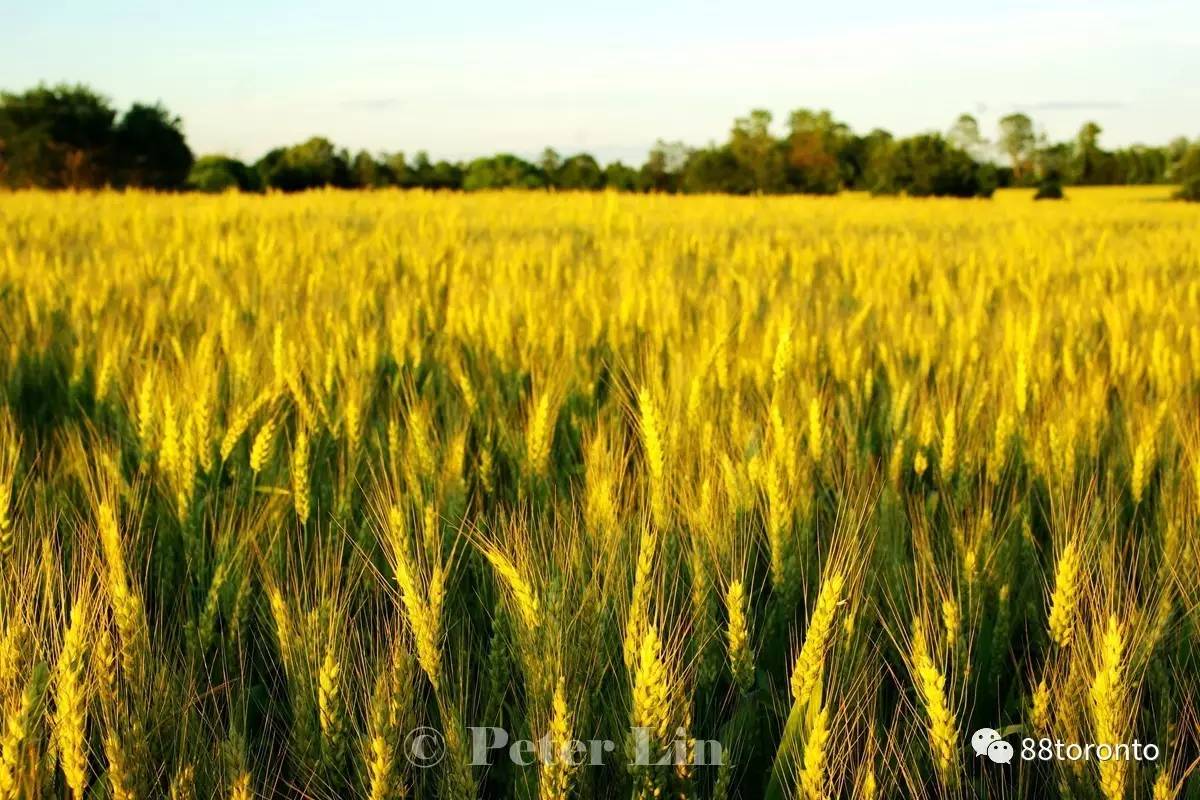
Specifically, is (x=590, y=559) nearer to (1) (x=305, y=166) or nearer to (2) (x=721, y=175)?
(2) (x=721, y=175)

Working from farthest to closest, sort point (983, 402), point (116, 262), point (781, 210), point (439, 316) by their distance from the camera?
point (781, 210) < point (116, 262) < point (439, 316) < point (983, 402)

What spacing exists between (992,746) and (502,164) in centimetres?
5212

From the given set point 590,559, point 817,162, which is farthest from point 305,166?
point 590,559

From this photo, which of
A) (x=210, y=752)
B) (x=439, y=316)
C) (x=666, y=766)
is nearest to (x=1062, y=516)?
(x=666, y=766)

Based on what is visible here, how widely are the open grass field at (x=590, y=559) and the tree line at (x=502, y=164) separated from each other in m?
14.8

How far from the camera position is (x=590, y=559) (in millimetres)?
1213

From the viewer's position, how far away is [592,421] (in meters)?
1.91

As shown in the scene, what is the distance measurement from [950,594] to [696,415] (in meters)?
0.66

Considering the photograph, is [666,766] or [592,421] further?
Answer: [592,421]

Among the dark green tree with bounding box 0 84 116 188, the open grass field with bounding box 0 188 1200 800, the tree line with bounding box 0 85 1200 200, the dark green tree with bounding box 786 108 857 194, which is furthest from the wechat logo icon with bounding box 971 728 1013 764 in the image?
the dark green tree with bounding box 786 108 857 194

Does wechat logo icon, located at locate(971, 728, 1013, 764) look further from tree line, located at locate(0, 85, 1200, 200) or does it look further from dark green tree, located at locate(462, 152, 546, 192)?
dark green tree, located at locate(462, 152, 546, 192)

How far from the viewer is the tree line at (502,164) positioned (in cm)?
2350

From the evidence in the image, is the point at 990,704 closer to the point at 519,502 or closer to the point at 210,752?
the point at 519,502

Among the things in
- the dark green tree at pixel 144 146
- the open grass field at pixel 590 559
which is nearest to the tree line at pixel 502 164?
the dark green tree at pixel 144 146
